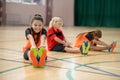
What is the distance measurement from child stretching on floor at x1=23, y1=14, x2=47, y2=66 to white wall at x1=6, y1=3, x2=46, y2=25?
8931 millimetres

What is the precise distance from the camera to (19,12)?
11.7 meters

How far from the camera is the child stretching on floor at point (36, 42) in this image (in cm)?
222

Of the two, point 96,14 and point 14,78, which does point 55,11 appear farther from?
point 14,78

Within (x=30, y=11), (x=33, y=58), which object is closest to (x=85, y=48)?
(x=33, y=58)

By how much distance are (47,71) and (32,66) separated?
245 mm

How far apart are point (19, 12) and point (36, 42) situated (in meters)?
9.21

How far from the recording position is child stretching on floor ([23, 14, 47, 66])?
87.4 inches

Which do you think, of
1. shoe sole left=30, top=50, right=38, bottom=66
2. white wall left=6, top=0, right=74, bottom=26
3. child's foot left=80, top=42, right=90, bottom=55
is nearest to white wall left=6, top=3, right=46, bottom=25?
white wall left=6, top=0, right=74, bottom=26

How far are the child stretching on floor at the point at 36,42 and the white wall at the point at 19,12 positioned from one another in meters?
8.93

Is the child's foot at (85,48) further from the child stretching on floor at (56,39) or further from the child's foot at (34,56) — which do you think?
the child's foot at (34,56)

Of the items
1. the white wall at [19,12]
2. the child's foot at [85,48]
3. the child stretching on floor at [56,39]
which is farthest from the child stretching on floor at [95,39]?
the white wall at [19,12]

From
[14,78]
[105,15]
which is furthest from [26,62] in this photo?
[105,15]

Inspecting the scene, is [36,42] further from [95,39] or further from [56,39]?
[95,39]

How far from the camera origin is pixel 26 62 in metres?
2.43
